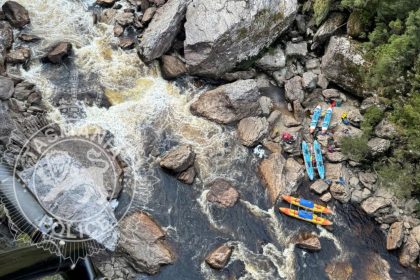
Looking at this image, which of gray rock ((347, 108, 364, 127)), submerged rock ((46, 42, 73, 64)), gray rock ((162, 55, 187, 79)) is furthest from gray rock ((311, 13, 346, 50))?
submerged rock ((46, 42, 73, 64))

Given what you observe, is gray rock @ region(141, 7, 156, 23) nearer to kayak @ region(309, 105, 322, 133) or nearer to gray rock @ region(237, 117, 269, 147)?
gray rock @ region(237, 117, 269, 147)

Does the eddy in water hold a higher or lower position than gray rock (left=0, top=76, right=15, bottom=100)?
lower

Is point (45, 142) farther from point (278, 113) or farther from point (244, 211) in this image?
point (278, 113)

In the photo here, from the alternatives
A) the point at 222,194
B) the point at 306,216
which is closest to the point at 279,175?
the point at 306,216

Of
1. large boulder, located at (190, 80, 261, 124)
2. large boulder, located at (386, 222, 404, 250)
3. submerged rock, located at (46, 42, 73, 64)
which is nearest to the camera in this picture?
large boulder, located at (386, 222, 404, 250)

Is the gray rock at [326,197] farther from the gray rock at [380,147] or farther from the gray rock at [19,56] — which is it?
the gray rock at [19,56]

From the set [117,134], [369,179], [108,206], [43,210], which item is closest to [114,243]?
[108,206]

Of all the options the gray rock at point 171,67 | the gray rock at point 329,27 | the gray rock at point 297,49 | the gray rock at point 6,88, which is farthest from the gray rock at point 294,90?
the gray rock at point 6,88

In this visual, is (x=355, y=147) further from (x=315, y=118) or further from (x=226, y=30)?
(x=226, y=30)
